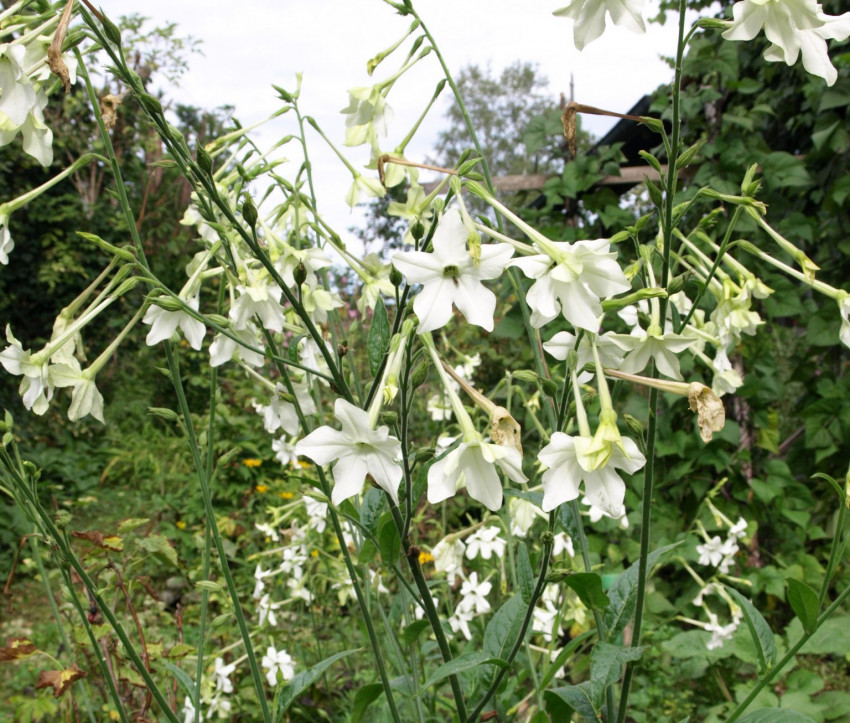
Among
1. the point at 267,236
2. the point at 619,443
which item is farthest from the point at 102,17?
the point at 619,443

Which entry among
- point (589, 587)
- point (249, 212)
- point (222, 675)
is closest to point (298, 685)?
point (589, 587)

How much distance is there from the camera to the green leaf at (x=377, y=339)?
0.86 meters

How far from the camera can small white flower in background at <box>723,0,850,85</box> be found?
0.76 metres

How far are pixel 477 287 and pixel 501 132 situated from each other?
75.0ft

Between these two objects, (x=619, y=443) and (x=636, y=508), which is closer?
(x=619, y=443)

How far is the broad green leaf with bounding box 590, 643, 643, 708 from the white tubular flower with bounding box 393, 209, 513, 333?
401 millimetres

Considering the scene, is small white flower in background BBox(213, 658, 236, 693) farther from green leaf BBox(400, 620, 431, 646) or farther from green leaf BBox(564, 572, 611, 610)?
green leaf BBox(564, 572, 611, 610)

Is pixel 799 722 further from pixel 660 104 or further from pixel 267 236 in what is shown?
pixel 660 104

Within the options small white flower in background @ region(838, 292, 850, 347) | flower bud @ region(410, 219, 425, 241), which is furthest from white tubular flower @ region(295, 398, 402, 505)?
small white flower in background @ region(838, 292, 850, 347)

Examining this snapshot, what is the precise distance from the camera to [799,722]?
2.87 ft

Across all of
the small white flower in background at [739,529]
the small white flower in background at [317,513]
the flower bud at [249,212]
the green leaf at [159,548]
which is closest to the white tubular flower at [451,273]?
the flower bud at [249,212]

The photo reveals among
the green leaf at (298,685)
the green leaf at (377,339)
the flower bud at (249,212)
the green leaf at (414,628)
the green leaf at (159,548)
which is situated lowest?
the green leaf at (298,685)

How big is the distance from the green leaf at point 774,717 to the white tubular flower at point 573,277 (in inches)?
22.9

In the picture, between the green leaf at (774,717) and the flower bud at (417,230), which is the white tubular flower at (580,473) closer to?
the flower bud at (417,230)
